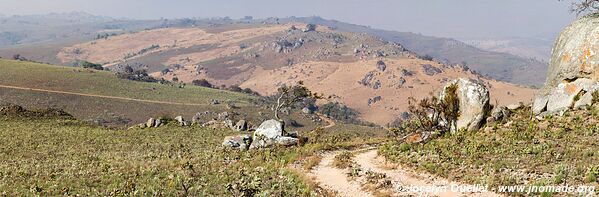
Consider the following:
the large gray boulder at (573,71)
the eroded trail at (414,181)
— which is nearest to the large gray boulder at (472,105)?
the large gray boulder at (573,71)

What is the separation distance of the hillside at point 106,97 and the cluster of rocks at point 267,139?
79.3 m

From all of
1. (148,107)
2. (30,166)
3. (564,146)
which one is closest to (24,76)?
(148,107)

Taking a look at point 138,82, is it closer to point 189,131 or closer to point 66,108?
point 66,108

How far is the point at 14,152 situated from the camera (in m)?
44.1

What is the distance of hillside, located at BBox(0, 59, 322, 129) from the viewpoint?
12369 cm

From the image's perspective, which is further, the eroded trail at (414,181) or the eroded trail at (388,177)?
the eroded trail at (388,177)

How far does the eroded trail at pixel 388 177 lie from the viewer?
69.0ft

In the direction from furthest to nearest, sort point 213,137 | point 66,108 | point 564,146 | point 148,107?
point 148,107 < point 66,108 < point 213,137 < point 564,146

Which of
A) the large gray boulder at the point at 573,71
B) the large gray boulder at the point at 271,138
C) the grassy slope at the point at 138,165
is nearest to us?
the grassy slope at the point at 138,165

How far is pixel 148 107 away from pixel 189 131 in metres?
83.0

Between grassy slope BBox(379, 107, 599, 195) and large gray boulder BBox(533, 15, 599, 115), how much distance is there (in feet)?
7.46

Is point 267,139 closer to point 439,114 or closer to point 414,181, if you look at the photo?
point 439,114

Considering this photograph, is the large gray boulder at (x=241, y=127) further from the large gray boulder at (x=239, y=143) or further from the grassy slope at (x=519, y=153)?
the grassy slope at (x=519, y=153)

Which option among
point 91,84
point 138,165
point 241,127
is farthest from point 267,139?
point 91,84
